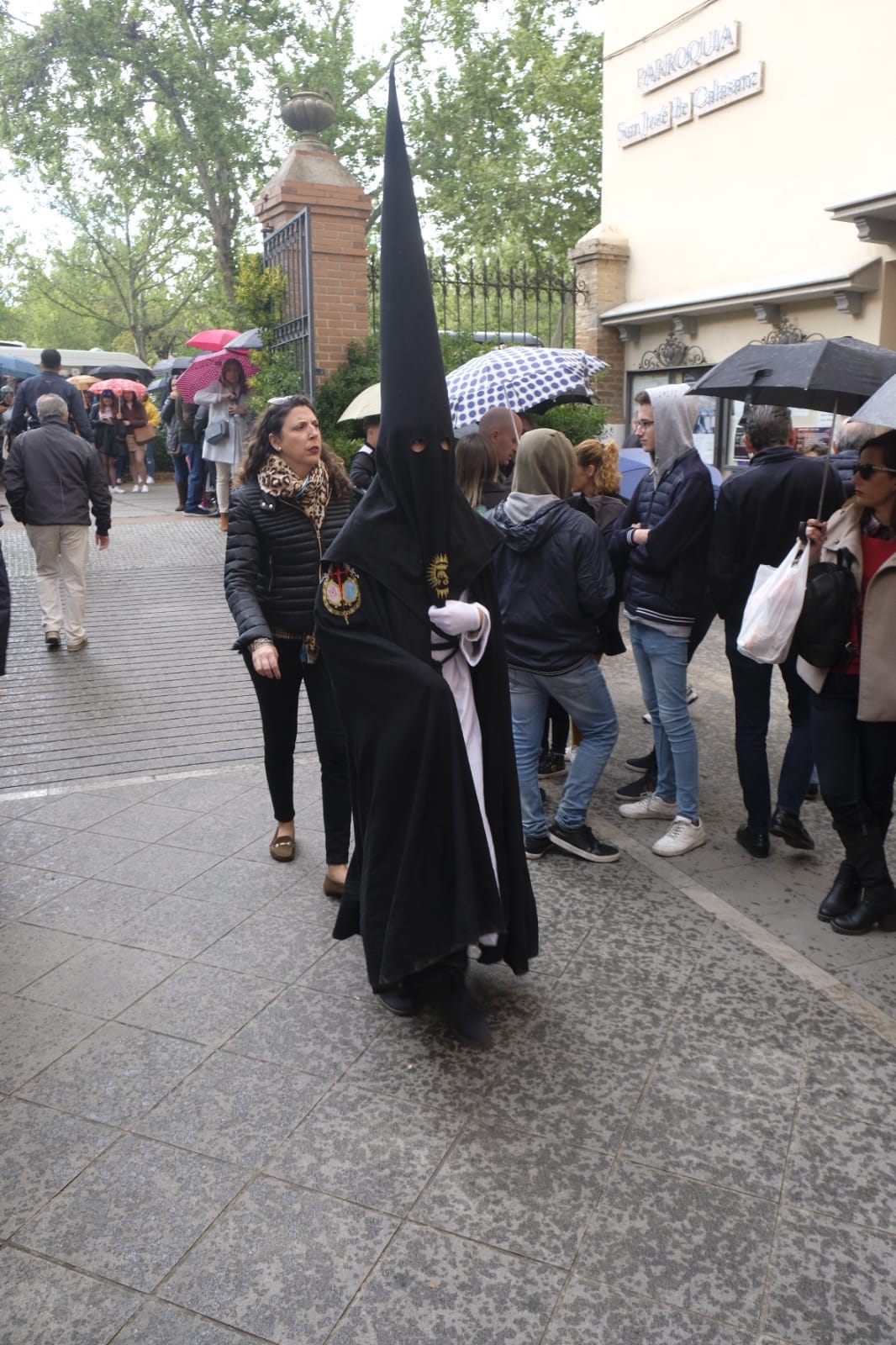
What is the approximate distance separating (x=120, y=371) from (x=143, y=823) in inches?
903

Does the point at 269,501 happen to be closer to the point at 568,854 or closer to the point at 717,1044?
the point at 568,854

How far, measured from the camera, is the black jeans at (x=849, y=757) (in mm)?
4199

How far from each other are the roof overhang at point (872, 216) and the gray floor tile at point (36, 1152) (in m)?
12.2

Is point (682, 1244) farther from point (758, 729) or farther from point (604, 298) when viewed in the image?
point (604, 298)

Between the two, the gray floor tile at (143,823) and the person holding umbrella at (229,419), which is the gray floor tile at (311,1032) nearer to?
the gray floor tile at (143,823)

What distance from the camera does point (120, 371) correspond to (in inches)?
1024

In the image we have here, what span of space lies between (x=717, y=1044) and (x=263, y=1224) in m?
1.54

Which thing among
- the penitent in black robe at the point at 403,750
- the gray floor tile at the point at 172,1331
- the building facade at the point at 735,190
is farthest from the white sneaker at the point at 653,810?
the building facade at the point at 735,190

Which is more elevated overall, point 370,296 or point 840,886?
point 370,296

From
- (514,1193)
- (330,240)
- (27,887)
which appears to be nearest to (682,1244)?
(514,1193)

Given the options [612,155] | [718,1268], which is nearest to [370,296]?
[612,155]

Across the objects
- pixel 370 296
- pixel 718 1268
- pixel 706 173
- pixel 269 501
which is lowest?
pixel 718 1268

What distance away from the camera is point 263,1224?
106 inches

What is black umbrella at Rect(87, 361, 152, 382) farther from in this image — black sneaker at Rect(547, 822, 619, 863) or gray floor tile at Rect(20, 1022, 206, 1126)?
gray floor tile at Rect(20, 1022, 206, 1126)
